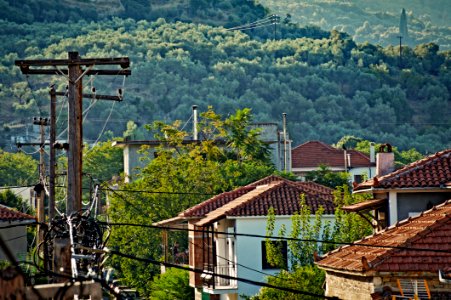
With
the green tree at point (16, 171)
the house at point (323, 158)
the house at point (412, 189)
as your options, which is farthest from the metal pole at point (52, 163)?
the green tree at point (16, 171)

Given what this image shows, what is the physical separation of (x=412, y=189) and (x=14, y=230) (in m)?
29.7

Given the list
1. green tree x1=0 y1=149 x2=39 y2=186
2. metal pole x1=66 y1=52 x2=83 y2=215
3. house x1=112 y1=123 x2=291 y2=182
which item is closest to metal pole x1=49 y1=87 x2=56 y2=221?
metal pole x1=66 y1=52 x2=83 y2=215

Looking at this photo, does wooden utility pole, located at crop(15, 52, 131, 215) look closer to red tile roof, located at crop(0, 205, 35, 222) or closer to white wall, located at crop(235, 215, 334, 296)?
white wall, located at crop(235, 215, 334, 296)

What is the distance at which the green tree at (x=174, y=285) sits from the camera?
Result: 184 feet

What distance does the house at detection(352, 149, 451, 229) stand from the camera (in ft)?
117

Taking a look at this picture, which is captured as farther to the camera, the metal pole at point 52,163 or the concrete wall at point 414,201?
the metal pole at point 52,163

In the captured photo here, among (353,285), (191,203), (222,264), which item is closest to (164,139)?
(191,203)

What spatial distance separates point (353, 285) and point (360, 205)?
733 cm

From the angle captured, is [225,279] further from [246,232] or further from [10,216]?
[10,216]

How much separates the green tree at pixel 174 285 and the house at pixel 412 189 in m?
19.8

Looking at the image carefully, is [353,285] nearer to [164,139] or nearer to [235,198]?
[235,198]

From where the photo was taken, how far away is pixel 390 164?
4106 cm

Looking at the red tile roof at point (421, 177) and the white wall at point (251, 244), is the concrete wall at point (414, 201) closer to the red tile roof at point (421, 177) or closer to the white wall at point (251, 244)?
the red tile roof at point (421, 177)

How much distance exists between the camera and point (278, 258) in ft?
156
